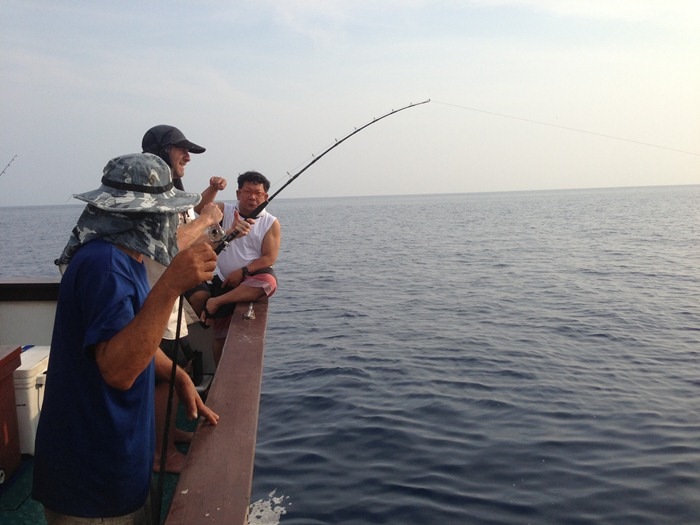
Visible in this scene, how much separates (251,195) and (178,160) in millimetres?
1271

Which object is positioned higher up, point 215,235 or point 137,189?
point 137,189

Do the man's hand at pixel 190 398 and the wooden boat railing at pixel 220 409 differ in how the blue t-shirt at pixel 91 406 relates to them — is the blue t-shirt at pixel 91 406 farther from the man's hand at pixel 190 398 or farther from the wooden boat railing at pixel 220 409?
the man's hand at pixel 190 398

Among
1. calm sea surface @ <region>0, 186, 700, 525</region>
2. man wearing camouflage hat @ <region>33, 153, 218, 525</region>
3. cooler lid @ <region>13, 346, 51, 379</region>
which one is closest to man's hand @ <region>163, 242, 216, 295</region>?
man wearing camouflage hat @ <region>33, 153, 218, 525</region>

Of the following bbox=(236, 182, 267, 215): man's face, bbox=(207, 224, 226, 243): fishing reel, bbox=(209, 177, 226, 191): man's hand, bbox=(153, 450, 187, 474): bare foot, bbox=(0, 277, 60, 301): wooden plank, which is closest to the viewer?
bbox=(207, 224, 226, 243): fishing reel

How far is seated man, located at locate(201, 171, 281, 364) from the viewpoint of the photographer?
16.6 feet

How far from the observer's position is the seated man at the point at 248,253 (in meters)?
5.07

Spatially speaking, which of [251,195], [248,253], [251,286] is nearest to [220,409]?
[251,286]

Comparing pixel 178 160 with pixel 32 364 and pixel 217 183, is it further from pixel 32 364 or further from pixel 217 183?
pixel 32 364

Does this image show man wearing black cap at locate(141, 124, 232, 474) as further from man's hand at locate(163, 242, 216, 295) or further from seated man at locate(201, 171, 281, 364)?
man's hand at locate(163, 242, 216, 295)

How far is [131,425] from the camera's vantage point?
1.92m

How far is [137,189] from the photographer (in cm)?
192

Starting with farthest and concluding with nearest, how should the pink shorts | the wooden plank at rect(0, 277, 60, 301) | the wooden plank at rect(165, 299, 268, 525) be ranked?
the pink shorts < the wooden plank at rect(0, 277, 60, 301) < the wooden plank at rect(165, 299, 268, 525)

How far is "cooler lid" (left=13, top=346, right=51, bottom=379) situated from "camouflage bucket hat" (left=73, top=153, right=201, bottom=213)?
6.74ft

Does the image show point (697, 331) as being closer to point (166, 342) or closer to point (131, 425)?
point (166, 342)
